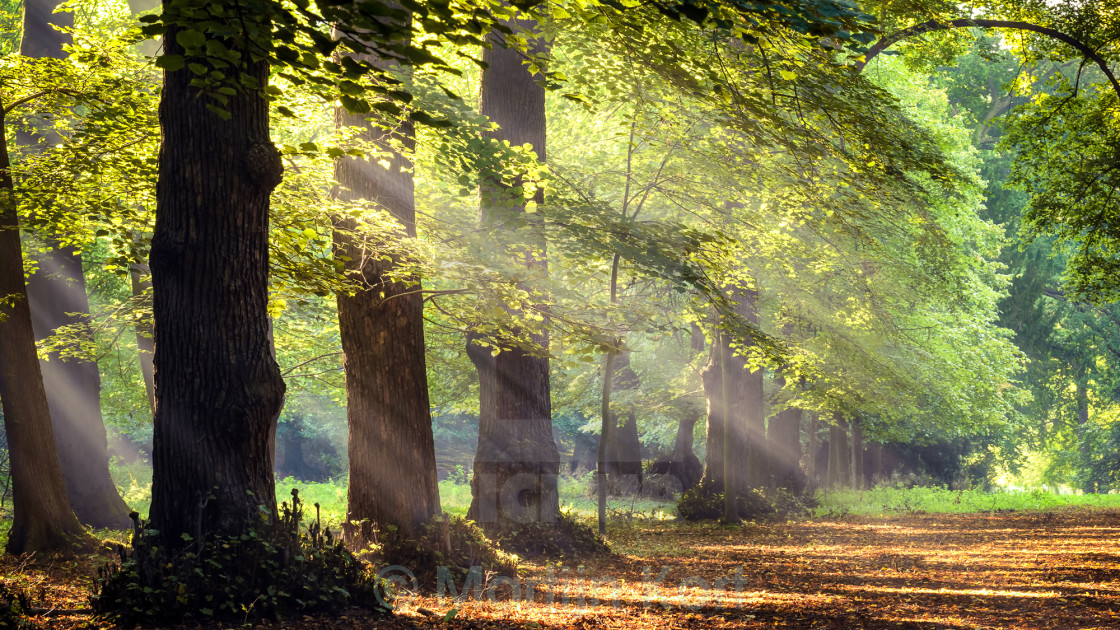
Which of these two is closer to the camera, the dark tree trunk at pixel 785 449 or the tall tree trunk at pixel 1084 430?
the dark tree trunk at pixel 785 449

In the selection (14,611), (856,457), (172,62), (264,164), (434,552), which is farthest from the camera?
(856,457)

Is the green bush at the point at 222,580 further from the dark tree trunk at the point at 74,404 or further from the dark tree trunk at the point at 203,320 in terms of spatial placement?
the dark tree trunk at the point at 74,404

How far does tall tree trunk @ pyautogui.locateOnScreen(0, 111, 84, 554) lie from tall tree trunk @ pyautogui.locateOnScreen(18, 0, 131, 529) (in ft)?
12.8

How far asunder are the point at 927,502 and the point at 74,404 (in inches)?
906

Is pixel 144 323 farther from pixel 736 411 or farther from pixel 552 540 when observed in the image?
pixel 736 411

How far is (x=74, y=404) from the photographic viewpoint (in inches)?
545

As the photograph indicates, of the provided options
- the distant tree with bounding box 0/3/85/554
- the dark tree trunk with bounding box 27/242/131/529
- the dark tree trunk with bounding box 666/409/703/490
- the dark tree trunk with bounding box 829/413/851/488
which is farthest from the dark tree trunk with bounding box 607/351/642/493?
the distant tree with bounding box 0/3/85/554

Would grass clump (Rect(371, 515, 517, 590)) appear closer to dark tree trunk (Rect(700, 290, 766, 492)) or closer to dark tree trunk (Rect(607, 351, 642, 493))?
dark tree trunk (Rect(700, 290, 766, 492))

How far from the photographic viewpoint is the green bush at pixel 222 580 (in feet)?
17.3

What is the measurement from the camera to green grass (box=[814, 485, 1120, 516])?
23256 millimetres

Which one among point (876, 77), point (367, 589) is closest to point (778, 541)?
point (367, 589)

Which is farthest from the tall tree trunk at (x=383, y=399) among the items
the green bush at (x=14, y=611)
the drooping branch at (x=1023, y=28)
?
the drooping branch at (x=1023, y=28)

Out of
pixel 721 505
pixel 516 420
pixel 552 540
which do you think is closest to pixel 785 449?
pixel 721 505

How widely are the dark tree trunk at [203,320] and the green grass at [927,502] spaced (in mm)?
18694
